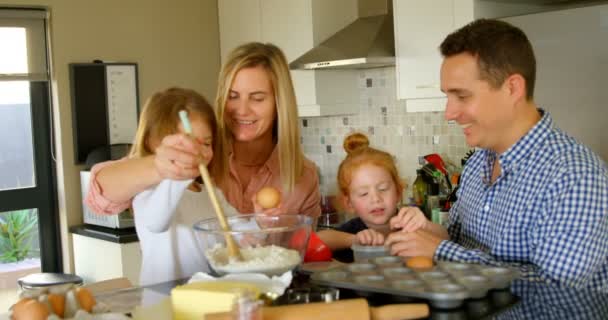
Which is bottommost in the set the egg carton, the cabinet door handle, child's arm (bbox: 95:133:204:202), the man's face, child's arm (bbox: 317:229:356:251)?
child's arm (bbox: 317:229:356:251)

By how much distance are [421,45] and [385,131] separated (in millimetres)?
729

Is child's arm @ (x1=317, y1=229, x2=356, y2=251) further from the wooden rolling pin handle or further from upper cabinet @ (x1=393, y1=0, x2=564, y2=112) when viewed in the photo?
upper cabinet @ (x1=393, y1=0, x2=564, y2=112)

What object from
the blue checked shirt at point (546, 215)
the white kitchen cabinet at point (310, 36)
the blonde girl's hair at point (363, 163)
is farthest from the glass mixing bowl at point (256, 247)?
the white kitchen cabinet at point (310, 36)

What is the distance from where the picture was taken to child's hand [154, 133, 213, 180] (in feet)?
4.62

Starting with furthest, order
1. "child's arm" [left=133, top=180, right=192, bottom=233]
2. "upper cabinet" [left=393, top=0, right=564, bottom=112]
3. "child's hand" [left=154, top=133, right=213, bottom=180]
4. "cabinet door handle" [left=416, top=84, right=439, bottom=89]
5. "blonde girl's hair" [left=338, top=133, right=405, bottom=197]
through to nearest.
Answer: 1. "cabinet door handle" [left=416, top=84, right=439, bottom=89]
2. "upper cabinet" [left=393, top=0, right=564, bottom=112]
3. "blonde girl's hair" [left=338, top=133, right=405, bottom=197]
4. "child's arm" [left=133, top=180, right=192, bottom=233]
5. "child's hand" [left=154, top=133, right=213, bottom=180]

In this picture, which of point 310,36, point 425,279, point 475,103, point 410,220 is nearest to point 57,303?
point 425,279

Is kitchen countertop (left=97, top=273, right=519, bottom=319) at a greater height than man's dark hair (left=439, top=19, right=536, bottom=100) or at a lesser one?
lesser

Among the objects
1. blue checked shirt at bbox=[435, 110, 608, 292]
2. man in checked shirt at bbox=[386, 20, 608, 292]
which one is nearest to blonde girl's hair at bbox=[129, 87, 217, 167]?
man in checked shirt at bbox=[386, 20, 608, 292]

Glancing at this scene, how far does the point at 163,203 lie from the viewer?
1.57m

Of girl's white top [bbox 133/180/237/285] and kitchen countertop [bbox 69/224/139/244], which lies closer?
girl's white top [bbox 133/180/237/285]

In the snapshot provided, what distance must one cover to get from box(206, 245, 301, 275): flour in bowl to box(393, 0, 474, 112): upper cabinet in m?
2.03

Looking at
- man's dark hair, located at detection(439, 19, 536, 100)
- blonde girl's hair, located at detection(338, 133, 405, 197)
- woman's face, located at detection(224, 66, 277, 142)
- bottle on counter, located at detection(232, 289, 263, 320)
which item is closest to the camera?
bottle on counter, located at detection(232, 289, 263, 320)

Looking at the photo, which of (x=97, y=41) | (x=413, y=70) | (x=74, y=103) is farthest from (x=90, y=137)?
(x=413, y=70)

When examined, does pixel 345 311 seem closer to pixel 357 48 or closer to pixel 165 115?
pixel 165 115
